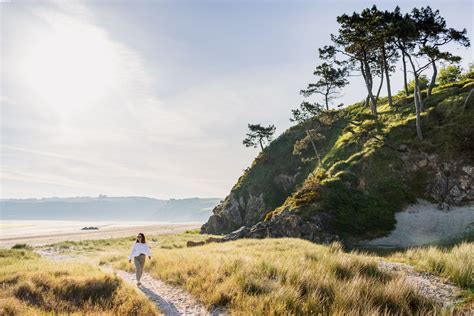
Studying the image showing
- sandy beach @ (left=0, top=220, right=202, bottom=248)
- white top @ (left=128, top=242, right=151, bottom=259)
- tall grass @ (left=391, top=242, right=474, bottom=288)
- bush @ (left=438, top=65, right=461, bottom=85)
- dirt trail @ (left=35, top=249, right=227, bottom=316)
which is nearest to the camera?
dirt trail @ (left=35, top=249, right=227, bottom=316)

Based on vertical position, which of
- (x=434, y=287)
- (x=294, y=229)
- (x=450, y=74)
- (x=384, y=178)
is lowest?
(x=434, y=287)

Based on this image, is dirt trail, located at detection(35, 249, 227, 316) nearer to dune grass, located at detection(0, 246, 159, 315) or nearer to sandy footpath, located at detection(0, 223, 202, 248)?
dune grass, located at detection(0, 246, 159, 315)

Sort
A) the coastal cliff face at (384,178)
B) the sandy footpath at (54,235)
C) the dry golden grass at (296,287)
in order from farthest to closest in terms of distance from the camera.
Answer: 1. the sandy footpath at (54,235)
2. the coastal cliff face at (384,178)
3. the dry golden grass at (296,287)

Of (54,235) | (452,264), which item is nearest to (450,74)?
(452,264)

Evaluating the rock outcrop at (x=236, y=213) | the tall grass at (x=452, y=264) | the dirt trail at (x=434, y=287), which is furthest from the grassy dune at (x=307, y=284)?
the rock outcrop at (x=236, y=213)

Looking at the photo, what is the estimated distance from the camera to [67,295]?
11422 mm

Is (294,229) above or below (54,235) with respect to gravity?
above

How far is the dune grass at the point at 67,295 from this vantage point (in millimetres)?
9062

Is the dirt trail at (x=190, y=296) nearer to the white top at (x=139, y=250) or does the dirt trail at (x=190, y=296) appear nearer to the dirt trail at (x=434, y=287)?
the dirt trail at (x=434, y=287)

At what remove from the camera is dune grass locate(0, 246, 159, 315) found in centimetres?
906

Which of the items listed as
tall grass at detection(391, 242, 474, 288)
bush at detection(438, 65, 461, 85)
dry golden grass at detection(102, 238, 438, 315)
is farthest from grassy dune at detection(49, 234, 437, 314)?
bush at detection(438, 65, 461, 85)

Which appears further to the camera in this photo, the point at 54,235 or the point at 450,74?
the point at 54,235

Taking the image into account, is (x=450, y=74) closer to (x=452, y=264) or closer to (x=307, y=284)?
(x=452, y=264)

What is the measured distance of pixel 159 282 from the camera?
13.5 metres
